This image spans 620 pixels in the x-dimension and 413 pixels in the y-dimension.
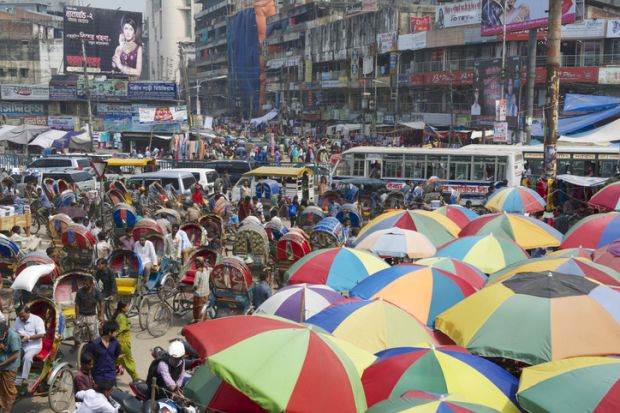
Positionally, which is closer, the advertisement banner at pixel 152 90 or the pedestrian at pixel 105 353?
the pedestrian at pixel 105 353

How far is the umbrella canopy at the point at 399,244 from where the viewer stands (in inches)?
463

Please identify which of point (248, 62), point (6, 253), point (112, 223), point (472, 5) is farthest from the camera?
point (248, 62)

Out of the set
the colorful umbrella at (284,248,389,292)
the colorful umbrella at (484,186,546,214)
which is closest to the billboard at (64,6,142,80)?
the colorful umbrella at (484,186,546,214)

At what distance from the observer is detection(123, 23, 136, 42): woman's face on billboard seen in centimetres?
6825

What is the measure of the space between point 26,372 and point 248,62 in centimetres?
8377

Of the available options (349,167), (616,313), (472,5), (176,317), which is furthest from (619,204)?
(472,5)

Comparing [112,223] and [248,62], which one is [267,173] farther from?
[248,62]

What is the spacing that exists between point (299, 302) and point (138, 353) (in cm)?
364

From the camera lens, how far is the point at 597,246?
1232cm

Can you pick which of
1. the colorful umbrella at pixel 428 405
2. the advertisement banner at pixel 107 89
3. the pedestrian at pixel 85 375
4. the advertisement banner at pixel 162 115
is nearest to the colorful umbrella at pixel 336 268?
the pedestrian at pixel 85 375

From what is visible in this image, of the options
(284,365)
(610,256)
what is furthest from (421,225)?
(284,365)

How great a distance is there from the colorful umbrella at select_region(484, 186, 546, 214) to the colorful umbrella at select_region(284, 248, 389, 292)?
277 inches

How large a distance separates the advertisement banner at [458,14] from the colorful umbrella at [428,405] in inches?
1849

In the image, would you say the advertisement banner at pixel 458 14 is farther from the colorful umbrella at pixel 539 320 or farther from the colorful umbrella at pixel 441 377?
the colorful umbrella at pixel 441 377
